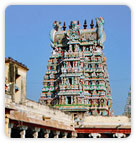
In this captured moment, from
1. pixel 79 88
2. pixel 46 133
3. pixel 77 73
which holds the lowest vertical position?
pixel 46 133

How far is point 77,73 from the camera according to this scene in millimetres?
42125

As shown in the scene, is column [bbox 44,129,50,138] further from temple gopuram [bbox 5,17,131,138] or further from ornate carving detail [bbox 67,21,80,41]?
ornate carving detail [bbox 67,21,80,41]

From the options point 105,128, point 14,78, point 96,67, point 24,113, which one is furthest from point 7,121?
point 96,67

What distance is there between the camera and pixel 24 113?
67.8 feet

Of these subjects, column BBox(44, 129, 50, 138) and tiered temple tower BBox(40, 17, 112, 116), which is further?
tiered temple tower BBox(40, 17, 112, 116)

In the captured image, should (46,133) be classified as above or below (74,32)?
below

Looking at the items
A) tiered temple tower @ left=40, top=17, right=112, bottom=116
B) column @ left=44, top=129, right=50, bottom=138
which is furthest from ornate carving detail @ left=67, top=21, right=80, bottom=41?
column @ left=44, top=129, right=50, bottom=138

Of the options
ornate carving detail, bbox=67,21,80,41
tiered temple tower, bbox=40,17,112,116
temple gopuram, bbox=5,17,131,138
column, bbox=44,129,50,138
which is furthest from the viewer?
ornate carving detail, bbox=67,21,80,41

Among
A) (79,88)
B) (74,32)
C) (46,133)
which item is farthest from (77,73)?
(46,133)

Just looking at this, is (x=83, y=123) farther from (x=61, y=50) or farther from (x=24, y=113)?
(x=61, y=50)

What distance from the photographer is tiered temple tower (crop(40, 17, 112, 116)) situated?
4131 cm

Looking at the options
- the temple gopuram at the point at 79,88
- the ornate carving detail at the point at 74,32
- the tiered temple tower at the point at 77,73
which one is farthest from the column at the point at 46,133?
the ornate carving detail at the point at 74,32

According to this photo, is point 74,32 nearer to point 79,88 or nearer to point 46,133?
point 79,88

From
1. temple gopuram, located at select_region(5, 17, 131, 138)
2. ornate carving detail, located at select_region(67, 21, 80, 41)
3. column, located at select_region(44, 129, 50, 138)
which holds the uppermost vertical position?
ornate carving detail, located at select_region(67, 21, 80, 41)
